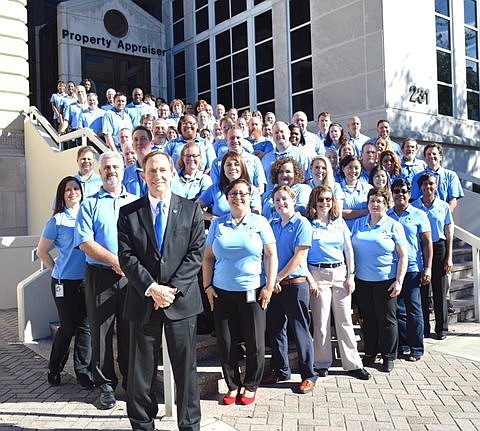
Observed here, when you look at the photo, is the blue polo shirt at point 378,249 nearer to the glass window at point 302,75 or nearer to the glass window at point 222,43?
the glass window at point 302,75

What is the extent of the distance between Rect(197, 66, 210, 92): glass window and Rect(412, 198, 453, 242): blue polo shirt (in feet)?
47.6

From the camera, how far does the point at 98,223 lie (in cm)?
427

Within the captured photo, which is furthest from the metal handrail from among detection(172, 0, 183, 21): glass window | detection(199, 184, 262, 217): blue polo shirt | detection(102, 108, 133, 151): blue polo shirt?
detection(172, 0, 183, 21): glass window

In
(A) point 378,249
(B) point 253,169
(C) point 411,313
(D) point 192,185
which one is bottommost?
(C) point 411,313

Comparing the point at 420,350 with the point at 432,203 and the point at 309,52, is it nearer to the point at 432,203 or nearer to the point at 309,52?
the point at 432,203

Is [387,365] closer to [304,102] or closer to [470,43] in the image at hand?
[304,102]

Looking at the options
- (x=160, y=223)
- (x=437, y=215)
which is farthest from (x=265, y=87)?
(x=160, y=223)

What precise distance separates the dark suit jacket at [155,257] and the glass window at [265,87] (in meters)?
13.7

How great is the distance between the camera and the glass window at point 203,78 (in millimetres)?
19605

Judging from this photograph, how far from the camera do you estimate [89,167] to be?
17.4 ft

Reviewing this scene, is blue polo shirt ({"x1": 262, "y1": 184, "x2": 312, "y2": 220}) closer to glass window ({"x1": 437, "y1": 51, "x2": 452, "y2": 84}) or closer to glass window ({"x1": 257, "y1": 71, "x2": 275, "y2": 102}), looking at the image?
glass window ({"x1": 437, "y1": 51, "x2": 452, "y2": 84})

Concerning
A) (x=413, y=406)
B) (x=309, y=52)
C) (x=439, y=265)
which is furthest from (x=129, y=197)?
(x=309, y=52)

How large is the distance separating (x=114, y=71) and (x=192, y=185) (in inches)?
618

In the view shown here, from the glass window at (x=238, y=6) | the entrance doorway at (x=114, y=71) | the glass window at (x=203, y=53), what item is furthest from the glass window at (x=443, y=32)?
the entrance doorway at (x=114, y=71)
